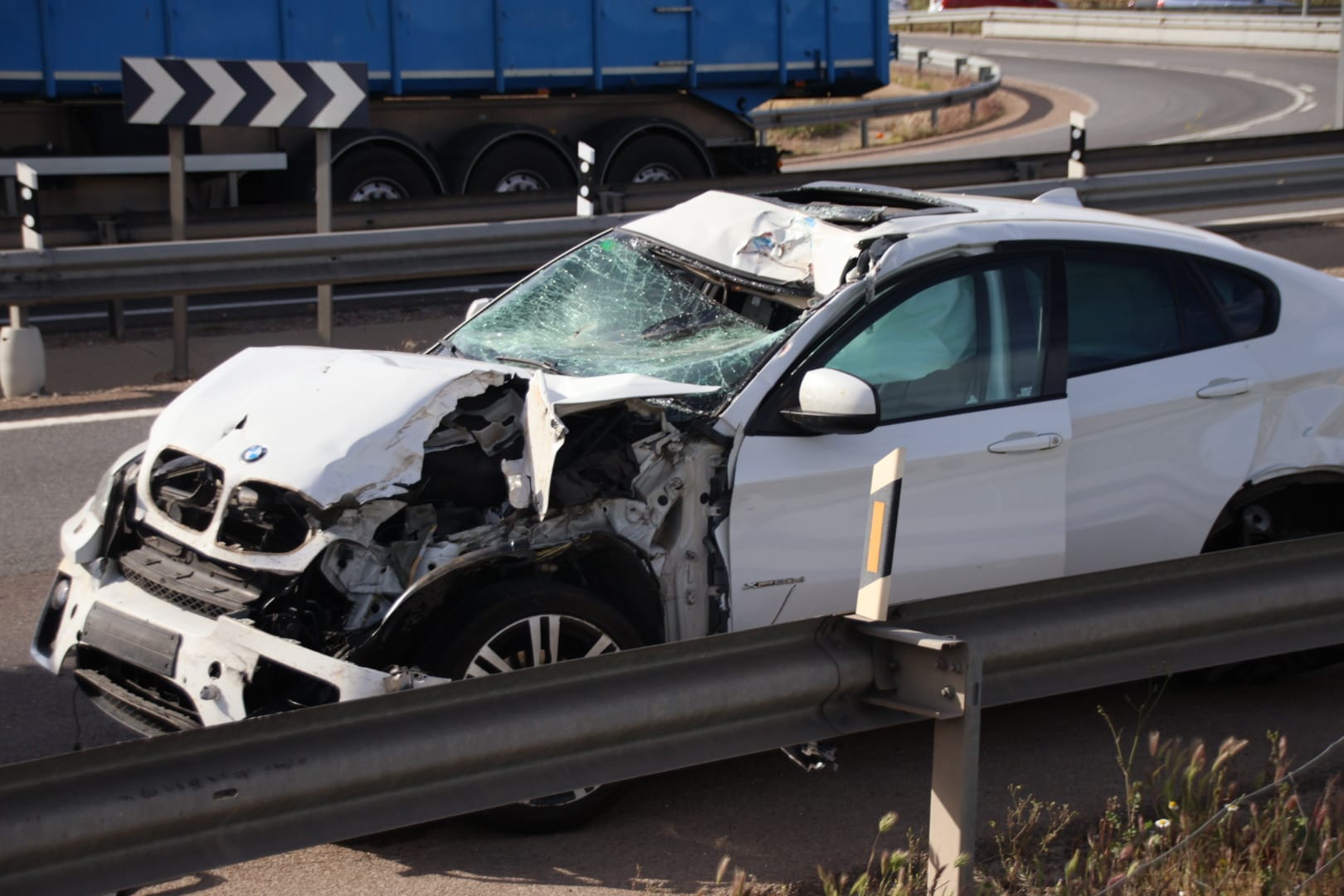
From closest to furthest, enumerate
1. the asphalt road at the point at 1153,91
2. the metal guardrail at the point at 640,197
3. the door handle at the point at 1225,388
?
1. the door handle at the point at 1225,388
2. the metal guardrail at the point at 640,197
3. the asphalt road at the point at 1153,91

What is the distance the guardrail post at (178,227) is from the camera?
10047mm

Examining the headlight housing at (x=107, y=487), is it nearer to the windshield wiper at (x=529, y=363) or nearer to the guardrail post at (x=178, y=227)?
the windshield wiper at (x=529, y=363)

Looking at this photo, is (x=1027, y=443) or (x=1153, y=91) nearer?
(x=1027, y=443)

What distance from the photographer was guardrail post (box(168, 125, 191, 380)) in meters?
10.0

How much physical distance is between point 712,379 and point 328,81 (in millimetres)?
6516

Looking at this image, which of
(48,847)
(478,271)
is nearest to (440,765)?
(48,847)

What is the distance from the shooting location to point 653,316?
17.7 feet

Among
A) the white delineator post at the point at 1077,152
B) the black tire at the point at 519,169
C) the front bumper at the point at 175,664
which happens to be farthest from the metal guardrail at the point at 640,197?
the front bumper at the point at 175,664

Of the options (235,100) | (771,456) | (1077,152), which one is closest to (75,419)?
(235,100)

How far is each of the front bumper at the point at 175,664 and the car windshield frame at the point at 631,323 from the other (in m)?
1.39

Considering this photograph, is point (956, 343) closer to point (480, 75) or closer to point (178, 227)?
point (178, 227)

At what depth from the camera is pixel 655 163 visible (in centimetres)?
1678

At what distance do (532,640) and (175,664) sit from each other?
3.15ft

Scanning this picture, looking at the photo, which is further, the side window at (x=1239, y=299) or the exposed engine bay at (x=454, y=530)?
the side window at (x=1239, y=299)
